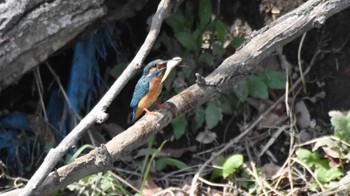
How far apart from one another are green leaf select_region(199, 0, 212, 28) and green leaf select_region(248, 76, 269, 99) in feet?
1.54

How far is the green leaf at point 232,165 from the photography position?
14.4 ft

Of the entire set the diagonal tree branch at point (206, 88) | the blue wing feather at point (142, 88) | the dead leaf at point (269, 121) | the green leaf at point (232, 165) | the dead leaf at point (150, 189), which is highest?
the blue wing feather at point (142, 88)

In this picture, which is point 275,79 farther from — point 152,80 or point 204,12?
point 152,80

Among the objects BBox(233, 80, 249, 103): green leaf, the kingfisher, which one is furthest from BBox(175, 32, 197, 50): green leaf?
the kingfisher

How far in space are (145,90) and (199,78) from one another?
12.7 inches

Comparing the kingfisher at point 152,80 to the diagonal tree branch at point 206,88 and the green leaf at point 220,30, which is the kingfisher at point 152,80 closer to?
the diagonal tree branch at point 206,88

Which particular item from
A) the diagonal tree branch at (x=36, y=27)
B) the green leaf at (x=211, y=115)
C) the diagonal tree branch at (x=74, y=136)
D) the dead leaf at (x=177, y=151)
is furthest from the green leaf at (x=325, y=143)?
the diagonal tree branch at (x=36, y=27)

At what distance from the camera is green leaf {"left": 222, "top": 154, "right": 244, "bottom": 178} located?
14.4ft

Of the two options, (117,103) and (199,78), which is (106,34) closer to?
(117,103)

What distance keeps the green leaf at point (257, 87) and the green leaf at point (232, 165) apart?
434mm

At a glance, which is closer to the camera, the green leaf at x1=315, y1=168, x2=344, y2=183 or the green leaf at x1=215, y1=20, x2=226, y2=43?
the green leaf at x1=315, y1=168, x2=344, y2=183

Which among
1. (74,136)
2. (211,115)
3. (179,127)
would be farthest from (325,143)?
(74,136)

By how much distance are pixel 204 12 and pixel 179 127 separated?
77 cm

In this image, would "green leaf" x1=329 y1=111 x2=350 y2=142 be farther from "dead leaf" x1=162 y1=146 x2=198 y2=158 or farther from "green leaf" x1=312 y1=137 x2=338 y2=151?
"dead leaf" x1=162 y1=146 x2=198 y2=158
